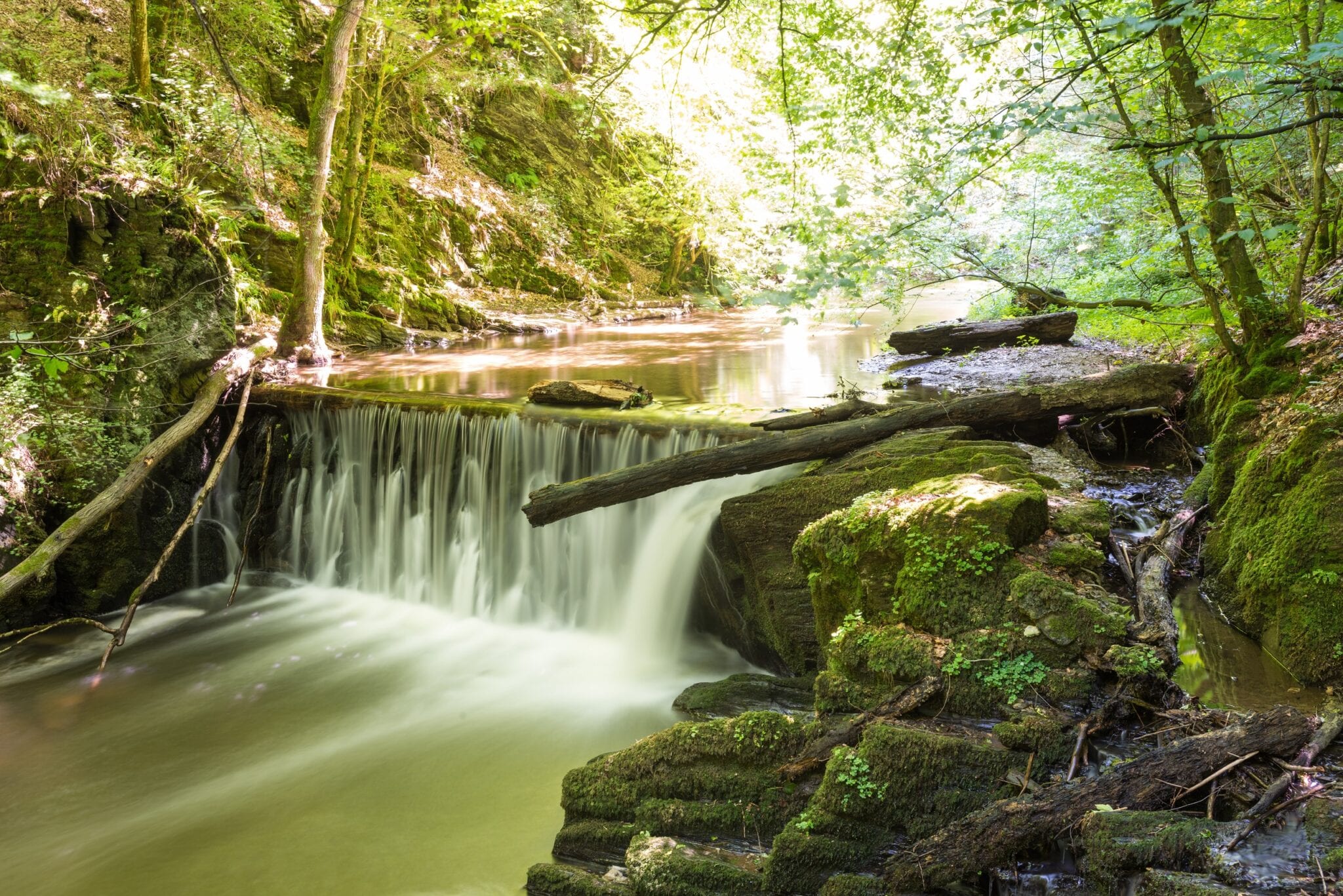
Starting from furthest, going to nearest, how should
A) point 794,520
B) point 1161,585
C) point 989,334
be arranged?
point 989,334
point 794,520
point 1161,585

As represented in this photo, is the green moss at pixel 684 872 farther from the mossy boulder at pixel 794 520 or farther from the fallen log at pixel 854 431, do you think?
the fallen log at pixel 854 431

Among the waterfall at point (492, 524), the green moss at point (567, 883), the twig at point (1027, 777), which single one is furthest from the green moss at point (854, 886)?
the waterfall at point (492, 524)

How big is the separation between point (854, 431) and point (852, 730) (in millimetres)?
3023

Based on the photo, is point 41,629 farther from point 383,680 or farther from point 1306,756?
point 1306,756

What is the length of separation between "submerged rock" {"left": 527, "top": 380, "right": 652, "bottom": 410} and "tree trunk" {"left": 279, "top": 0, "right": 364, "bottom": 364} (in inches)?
199

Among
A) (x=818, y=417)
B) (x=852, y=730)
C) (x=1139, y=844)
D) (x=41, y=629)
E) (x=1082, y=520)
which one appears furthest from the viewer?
(x=818, y=417)

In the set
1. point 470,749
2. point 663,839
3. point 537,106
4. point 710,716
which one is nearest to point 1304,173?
point 710,716

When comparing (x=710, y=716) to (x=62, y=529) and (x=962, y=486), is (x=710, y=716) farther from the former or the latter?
(x=62, y=529)

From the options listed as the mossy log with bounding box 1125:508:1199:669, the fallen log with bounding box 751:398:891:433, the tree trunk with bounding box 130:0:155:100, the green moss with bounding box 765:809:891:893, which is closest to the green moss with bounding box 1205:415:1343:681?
the mossy log with bounding box 1125:508:1199:669

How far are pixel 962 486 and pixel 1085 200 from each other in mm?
6824

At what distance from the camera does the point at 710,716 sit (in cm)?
480

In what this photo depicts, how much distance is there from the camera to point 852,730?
348cm

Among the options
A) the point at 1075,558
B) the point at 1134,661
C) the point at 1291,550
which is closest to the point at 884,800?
the point at 1134,661

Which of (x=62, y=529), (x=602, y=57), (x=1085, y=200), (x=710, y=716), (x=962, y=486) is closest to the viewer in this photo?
(x=962, y=486)
